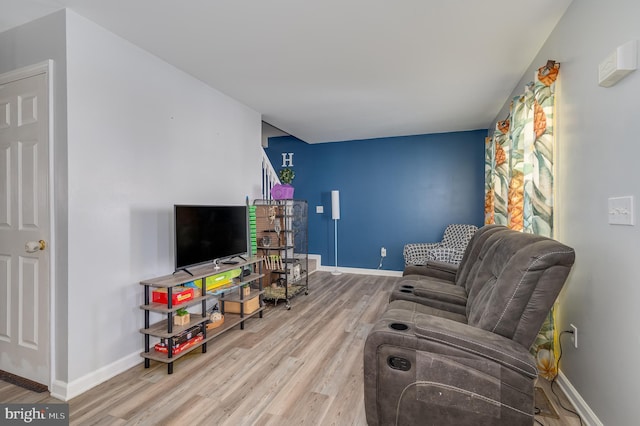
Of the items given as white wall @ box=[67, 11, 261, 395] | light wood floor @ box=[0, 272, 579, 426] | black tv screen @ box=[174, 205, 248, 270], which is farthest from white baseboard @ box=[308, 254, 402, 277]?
white wall @ box=[67, 11, 261, 395]

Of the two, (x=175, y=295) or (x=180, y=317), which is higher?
(x=175, y=295)

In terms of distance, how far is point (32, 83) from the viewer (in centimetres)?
214

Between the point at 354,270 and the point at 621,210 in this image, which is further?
the point at 354,270

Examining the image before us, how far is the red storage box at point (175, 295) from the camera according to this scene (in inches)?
91.9

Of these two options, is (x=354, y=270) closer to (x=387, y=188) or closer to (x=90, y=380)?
(x=387, y=188)

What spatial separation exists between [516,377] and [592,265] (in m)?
0.88

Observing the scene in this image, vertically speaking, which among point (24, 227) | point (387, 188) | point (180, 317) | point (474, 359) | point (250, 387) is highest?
point (387, 188)

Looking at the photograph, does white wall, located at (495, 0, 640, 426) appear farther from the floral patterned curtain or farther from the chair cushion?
the chair cushion

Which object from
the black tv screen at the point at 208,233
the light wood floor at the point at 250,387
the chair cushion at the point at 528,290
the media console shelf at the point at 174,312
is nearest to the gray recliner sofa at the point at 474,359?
the chair cushion at the point at 528,290

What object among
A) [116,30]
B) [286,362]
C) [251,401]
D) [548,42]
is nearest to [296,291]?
[286,362]

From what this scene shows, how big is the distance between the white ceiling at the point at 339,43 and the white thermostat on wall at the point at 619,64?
0.78 metres

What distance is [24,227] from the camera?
2.18 meters

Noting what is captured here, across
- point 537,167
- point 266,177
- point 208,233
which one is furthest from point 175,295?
point 537,167

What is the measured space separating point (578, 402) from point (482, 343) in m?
1.03
